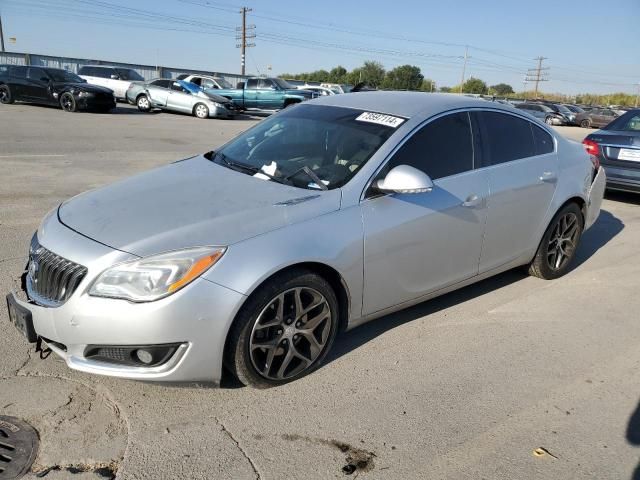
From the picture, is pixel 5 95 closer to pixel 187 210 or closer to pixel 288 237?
pixel 187 210

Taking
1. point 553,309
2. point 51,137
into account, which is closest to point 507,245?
point 553,309

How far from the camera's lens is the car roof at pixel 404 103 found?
13.0ft

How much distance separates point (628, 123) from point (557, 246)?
204 inches

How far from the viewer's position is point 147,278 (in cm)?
270

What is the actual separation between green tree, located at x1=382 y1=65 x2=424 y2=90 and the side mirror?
86.7 m

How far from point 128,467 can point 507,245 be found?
323 centimetres

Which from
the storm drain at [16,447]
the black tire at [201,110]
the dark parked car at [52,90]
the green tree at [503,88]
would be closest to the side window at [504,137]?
the storm drain at [16,447]

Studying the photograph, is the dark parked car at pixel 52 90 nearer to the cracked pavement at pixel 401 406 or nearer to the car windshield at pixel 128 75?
the car windshield at pixel 128 75

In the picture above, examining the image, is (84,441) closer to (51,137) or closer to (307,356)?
(307,356)

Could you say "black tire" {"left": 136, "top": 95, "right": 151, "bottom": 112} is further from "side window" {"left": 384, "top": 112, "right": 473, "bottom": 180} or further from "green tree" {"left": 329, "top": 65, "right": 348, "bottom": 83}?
"green tree" {"left": 329, "top": 65, "right": 348, "bottom": 83}

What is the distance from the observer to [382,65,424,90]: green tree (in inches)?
3440

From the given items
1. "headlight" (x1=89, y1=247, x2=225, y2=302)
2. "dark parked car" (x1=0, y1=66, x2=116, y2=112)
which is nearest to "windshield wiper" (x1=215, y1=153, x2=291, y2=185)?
"headlight" (x1=89, y1=247, x2=225, y2=302)

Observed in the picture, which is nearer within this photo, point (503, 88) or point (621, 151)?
point (621, 151)

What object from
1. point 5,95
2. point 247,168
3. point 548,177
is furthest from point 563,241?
point 5,95
